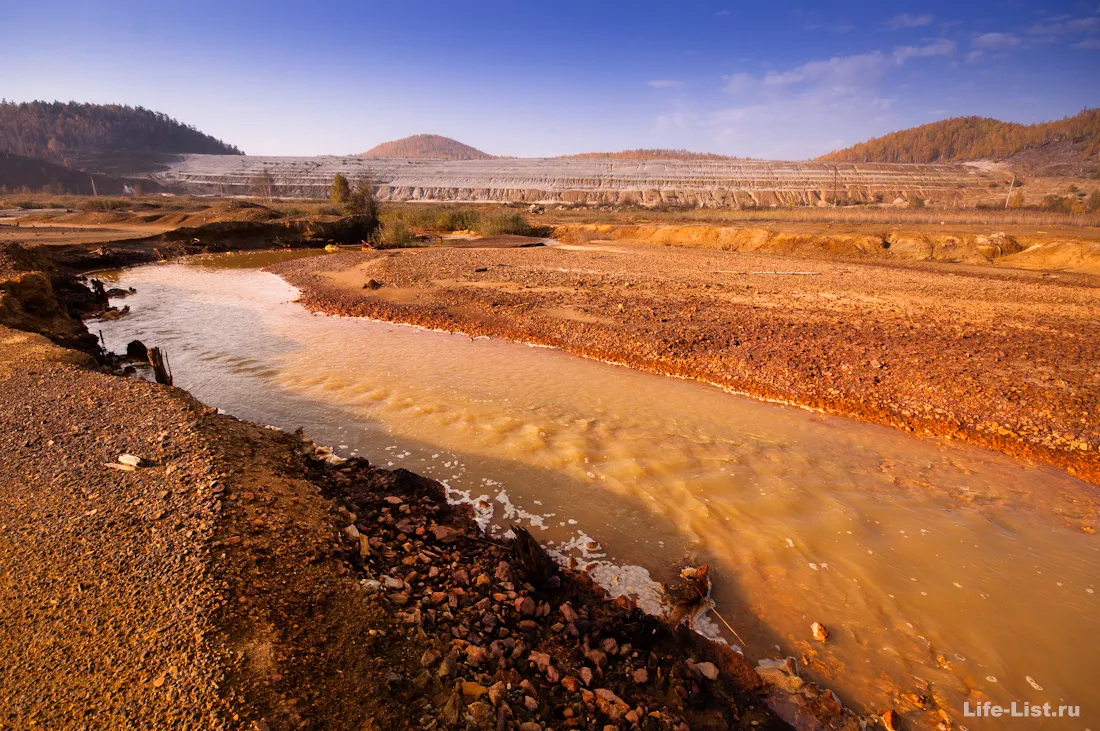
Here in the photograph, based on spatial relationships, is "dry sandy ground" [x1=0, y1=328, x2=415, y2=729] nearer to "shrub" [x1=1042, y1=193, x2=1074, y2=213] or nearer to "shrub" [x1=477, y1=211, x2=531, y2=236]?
"shrub" [x1=477, y1=211, x2=531, y2=236]

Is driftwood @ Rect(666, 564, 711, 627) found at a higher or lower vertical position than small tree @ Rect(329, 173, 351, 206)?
lower

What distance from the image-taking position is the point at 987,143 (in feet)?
257

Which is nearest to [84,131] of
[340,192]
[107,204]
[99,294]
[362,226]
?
[107,204]

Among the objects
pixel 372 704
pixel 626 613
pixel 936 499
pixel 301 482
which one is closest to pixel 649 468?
pixel 626 613

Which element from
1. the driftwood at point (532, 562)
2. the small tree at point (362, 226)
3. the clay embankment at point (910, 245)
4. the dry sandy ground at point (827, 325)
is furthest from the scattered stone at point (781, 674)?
the small tree at point (362, 226)

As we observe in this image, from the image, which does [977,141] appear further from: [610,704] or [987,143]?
[610,704]

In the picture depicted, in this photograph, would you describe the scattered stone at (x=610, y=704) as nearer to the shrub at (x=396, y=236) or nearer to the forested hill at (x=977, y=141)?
the shrub at (x=396, y=236)

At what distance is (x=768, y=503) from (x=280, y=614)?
15.2 ft

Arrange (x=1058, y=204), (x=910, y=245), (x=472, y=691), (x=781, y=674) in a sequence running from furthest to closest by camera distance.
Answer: (x=1058, y=204) < (x=910, y=245) < (x=781, y=674) < (x=472, y=691)

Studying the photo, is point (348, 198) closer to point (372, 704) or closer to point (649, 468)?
point (649, 468)

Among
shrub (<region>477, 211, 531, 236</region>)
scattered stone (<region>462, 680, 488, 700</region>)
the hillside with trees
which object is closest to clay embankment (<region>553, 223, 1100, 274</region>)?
shrub (<region>477, 211, 531, 236</region>)

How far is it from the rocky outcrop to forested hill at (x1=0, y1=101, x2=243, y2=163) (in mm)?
23083

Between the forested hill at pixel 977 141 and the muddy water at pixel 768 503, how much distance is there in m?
73.8

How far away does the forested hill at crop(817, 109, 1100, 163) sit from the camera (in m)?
60.6
